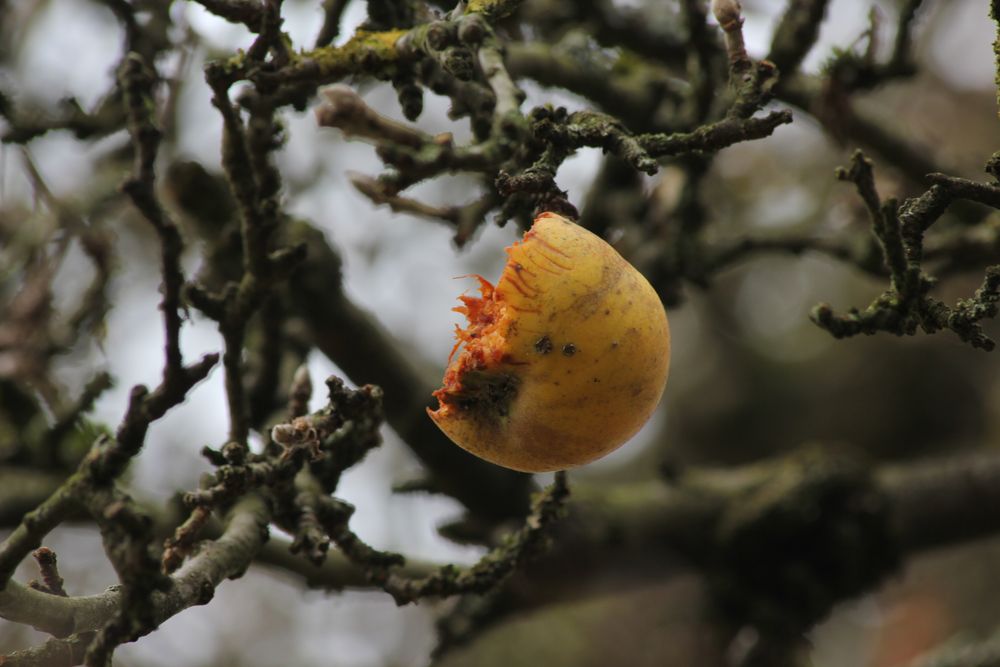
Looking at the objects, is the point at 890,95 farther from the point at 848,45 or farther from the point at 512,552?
the point at 512,552

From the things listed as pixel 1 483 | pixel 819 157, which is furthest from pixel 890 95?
pixel 1 483

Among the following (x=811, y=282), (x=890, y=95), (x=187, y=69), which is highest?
(x=890, y=95)

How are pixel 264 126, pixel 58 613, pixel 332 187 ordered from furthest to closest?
pixel 332 187, pixel 264 126, pixel 58 613

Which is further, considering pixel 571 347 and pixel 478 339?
pixel 478 339

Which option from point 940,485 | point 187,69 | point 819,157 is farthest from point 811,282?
point 187,69

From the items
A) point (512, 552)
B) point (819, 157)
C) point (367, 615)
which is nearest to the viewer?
point (512, 552)

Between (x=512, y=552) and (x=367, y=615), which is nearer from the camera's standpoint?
(x=512, y=552)

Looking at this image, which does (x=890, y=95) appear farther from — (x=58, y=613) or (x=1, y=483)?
(x=58, y=613)

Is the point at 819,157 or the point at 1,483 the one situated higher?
the point at 819,157
